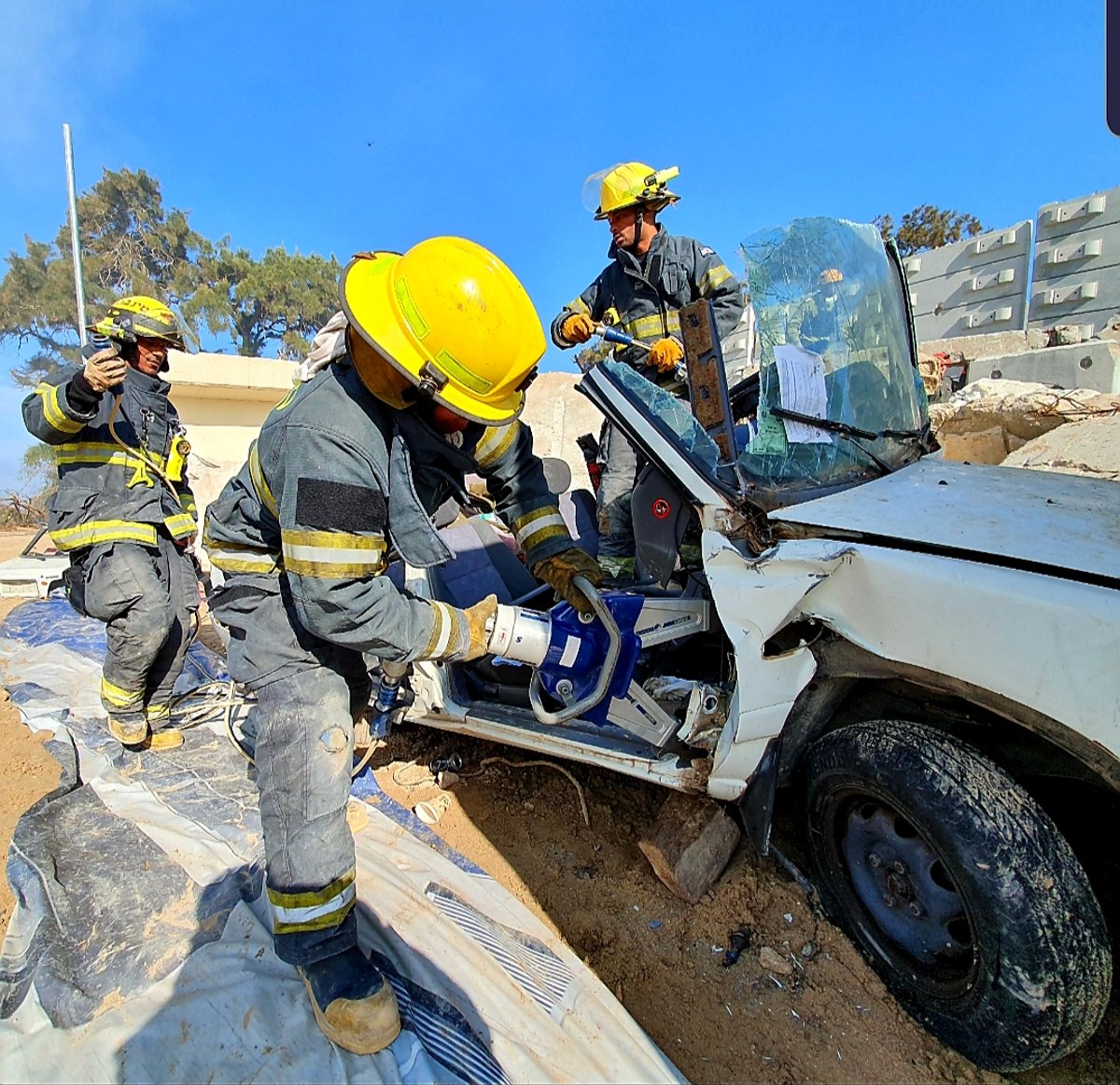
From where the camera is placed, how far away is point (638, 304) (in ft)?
12.5

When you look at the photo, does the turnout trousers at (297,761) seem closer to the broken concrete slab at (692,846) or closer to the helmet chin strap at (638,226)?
the broken concrete slab at (692,846)

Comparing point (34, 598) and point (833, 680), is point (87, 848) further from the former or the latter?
point (34, 598)

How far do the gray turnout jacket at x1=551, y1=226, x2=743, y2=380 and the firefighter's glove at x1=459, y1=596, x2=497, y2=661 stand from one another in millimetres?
1941

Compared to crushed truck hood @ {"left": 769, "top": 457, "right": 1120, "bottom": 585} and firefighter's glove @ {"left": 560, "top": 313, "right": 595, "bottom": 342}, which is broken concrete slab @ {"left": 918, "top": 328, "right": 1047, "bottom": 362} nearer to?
firefighter's glove @ {"left": 560, "top": 313, "right": 595, "bottom": 342}

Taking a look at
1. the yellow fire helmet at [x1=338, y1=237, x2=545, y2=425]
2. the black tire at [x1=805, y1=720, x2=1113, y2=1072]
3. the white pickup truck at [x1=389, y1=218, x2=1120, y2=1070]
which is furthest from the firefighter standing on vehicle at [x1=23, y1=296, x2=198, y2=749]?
the black tire at [x1=805, y1=720, x2=1113, y2=1072]

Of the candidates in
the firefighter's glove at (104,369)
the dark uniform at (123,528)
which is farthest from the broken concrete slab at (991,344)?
the firefighter's glove at (104,369)

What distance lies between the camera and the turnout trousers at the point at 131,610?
3043mm

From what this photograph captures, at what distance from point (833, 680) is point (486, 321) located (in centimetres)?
134

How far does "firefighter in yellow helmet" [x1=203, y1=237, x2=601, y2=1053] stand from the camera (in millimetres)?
1588

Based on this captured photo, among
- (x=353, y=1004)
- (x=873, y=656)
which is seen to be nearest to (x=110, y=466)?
(x=353, y=1004)

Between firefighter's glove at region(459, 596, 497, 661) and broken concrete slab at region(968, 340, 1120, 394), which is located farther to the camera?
broken concrete slab at region(968, 340, 1120, 394)

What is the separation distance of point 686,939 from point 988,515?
5.03 ft

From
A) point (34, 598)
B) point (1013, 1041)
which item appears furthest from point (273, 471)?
point (34, 598)

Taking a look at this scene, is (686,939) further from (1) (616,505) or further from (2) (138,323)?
(2) (138,323)
